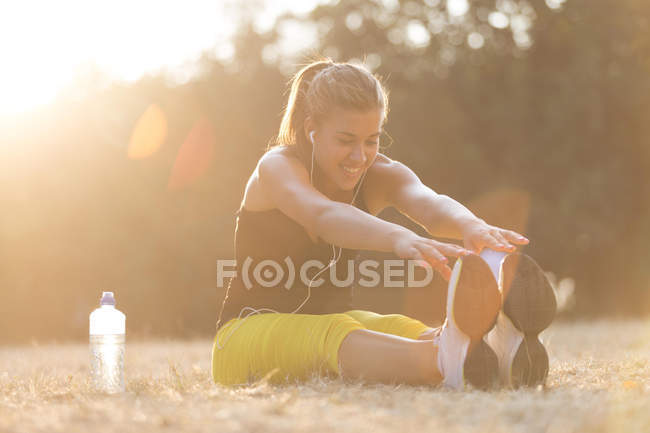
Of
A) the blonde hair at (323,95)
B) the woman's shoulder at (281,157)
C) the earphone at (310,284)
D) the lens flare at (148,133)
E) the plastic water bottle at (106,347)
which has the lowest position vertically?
the plastic water bottle at (106,347)

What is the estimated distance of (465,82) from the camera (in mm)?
11336

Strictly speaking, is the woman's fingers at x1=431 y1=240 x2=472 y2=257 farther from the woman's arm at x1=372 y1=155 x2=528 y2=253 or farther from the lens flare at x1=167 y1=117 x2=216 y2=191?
the lens flare at x1=167 y1=117 x2=216 y2=191

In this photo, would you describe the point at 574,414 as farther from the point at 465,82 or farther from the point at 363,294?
the point at 465,82

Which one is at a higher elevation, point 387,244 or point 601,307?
point 387,244

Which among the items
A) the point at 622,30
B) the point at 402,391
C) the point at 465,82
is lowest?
the point at 402,391

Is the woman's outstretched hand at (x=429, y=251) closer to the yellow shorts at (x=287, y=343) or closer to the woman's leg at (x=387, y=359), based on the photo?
the woman's leg at (x=387, y=359)

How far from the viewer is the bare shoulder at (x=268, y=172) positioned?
114 inches

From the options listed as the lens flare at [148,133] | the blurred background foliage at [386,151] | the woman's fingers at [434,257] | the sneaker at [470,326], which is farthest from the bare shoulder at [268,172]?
the lens flare at [148,133]

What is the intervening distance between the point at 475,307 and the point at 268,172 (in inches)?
42.4

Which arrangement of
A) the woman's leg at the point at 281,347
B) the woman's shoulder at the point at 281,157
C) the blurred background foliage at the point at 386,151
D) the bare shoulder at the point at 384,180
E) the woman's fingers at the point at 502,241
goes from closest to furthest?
the woman's fingers at the point at 502,241, the woman's leg at the point at 281,347, the woman's shoulder at the point at 281,157, the bare shoulder at the point at 384,180, the blurred background foliage at the point at 386,151

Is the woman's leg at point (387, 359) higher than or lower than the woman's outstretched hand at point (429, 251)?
lower

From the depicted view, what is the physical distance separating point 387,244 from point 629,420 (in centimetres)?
96

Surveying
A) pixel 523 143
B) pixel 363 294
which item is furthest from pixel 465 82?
pixel 363 294

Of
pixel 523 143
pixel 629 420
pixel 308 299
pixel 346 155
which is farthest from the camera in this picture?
pixel 523 143
